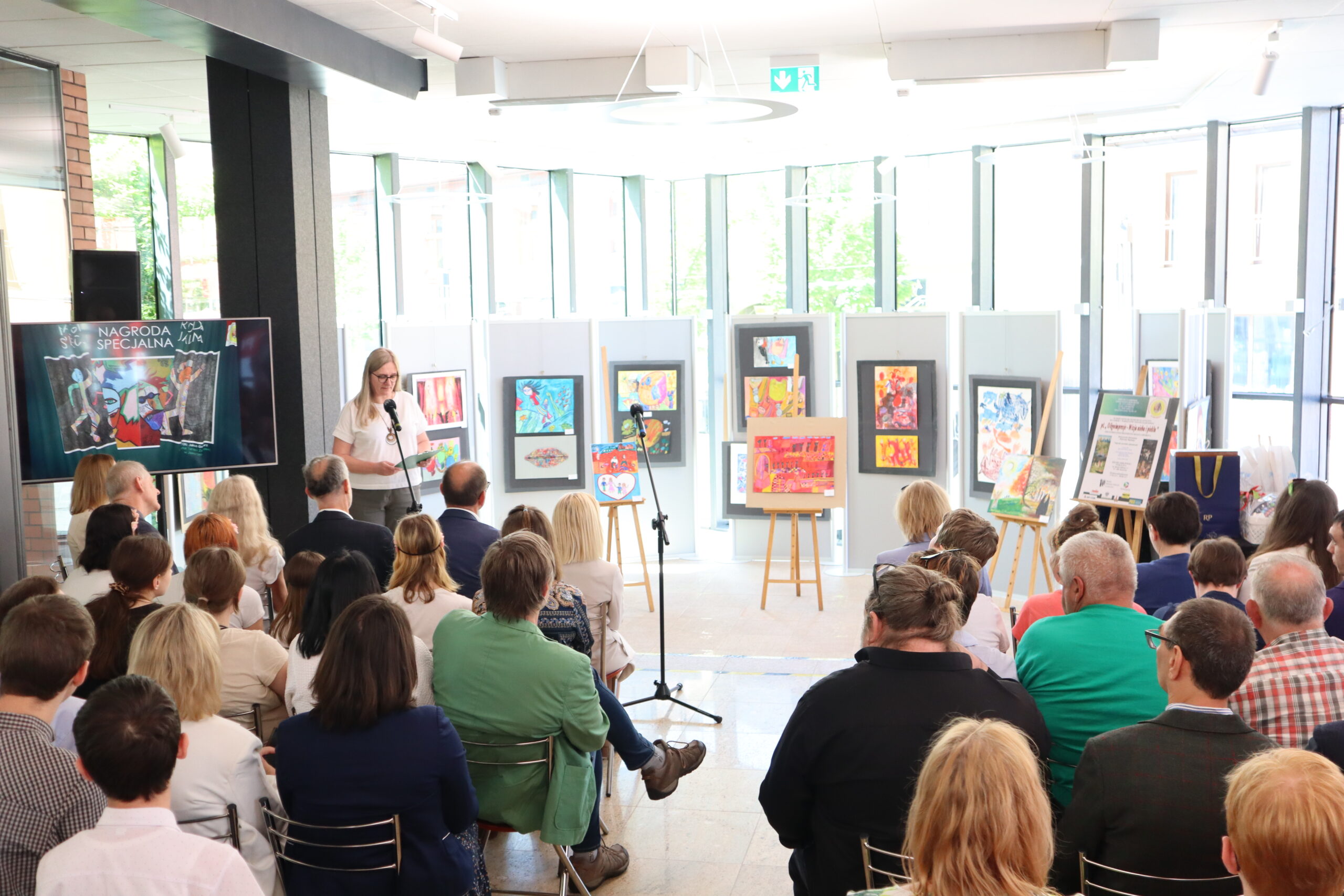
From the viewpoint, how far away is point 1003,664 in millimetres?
3426

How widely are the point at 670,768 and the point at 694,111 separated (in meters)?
3.27

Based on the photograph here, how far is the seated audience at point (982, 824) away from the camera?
1754 millimetres

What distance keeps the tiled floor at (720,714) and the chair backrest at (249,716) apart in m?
1.12

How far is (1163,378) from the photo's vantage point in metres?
8.40

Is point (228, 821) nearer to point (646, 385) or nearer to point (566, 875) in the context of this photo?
point (566, 875)

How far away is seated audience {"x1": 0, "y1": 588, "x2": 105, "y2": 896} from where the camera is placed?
246cm

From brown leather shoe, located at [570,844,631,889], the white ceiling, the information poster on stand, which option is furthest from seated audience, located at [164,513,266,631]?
the information poster on stand

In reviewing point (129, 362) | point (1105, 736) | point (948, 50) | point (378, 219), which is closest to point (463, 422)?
point (378, 219)

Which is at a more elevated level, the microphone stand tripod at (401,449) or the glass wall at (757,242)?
the glass wall at (757,242)

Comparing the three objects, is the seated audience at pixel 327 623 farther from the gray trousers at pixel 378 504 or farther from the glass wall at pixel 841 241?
the glass wall at pixel 841 241

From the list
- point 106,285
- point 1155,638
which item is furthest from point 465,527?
point 106,285

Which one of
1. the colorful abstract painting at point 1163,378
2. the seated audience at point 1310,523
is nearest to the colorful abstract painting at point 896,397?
the colorful abstract painting at point 1163,378

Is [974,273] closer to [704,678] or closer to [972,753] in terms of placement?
[704,678]

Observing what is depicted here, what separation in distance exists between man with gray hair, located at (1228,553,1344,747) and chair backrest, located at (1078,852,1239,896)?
0.64 metres
